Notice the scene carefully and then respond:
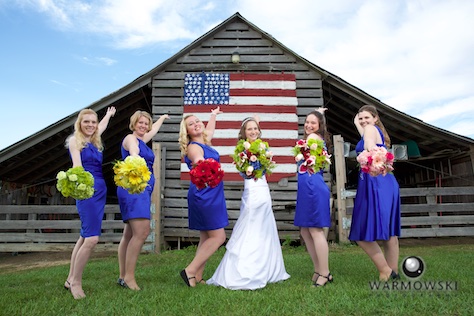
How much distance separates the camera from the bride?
3.87 m

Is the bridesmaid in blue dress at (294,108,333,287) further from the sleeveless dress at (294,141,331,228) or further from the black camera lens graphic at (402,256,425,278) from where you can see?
the black camera lens graphic at (402,256,425,278)

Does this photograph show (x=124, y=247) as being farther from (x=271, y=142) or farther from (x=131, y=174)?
(x=271, y=142)

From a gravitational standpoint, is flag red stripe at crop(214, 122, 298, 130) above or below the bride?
above

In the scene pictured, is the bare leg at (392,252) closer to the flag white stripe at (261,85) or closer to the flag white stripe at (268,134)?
the flag white stripe at (268,134)

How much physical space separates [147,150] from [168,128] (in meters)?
5.18

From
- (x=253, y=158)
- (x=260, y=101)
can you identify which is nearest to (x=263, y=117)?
(x=260, y=101)

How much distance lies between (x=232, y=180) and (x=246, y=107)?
6.29 ft

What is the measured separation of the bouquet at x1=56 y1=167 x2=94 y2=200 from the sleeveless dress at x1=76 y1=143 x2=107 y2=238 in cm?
28

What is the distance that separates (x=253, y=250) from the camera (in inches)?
158

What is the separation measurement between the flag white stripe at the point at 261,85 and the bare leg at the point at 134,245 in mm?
6105

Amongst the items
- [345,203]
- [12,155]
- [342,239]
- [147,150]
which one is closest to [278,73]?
[345,203]

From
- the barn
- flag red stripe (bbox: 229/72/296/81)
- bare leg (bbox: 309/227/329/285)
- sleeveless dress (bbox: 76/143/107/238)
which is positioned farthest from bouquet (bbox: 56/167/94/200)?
flag red stripe (bbox: 229/72/296/81)

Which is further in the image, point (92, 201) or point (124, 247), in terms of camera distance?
point (124, 247)

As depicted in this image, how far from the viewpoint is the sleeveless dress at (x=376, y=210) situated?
3.87 m
